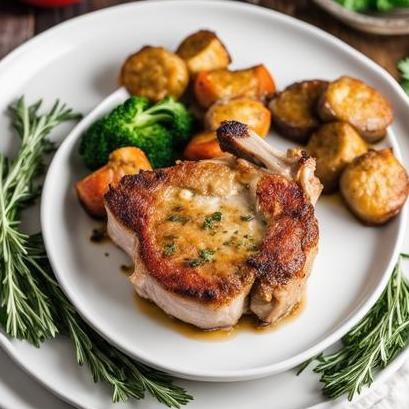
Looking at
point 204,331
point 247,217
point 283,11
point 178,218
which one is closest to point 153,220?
point 178,218


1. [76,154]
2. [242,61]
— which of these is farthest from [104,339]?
[242,61]

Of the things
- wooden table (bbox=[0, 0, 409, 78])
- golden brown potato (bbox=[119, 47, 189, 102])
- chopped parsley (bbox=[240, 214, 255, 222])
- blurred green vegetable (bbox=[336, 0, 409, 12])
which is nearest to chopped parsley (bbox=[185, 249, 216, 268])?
chopped parsley (bbox=[240, 214, 255, 222])

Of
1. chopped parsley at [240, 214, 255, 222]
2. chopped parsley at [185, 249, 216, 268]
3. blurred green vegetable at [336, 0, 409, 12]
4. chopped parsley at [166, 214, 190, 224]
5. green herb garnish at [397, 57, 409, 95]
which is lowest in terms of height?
green herb garnish at [397, 57, 409, 95]

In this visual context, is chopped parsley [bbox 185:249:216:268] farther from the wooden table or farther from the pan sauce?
the wooden table

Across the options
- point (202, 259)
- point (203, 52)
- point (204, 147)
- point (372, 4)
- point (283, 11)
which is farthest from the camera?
point (283, 11)

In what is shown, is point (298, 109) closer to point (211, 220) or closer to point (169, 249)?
point (211, 220)

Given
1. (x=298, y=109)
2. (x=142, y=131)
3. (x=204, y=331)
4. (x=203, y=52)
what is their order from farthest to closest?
(x=203, y=52)
(x=298, y=109)
(x=142, y=131)
(x=204, y=331)

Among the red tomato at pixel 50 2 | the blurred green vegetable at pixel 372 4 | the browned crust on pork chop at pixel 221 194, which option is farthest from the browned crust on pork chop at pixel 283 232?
the red tomato at pixel 50 2

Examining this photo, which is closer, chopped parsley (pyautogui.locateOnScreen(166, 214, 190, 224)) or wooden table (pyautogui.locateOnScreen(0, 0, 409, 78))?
chopped parsley (pyautogui.locateOnScreen(166, 214, 190, 224))
